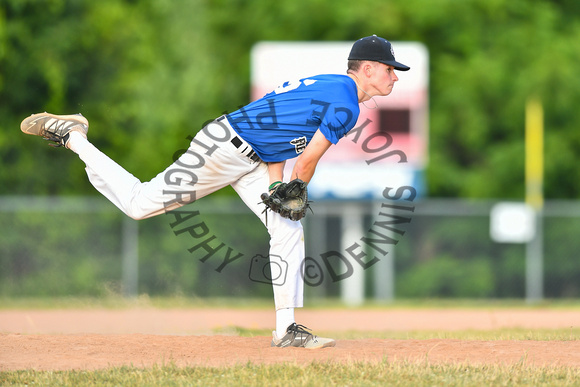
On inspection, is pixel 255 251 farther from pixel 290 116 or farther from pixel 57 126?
pixel 290 116

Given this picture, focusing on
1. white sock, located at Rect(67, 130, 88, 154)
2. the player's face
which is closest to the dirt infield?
white sock, located at Rect(67, 130, 88, 154)

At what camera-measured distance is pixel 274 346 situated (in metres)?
5.91

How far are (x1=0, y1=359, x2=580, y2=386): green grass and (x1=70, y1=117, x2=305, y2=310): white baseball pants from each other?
2.95 ft

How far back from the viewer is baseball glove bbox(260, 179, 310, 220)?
5727 millimetres

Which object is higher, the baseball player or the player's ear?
the player's ear

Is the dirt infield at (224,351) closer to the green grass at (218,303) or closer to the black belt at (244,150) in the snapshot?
the black belt at (244,150)

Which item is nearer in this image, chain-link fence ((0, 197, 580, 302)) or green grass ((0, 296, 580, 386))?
green grass ((0, 296, 580, 386))

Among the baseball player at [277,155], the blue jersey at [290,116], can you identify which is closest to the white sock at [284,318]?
the baseball player at [277,155]

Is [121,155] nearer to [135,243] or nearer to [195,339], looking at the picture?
[135,243]

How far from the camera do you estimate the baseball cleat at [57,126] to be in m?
6.53

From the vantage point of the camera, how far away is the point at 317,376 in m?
4.89

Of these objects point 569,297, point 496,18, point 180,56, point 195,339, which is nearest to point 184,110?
point 180,56

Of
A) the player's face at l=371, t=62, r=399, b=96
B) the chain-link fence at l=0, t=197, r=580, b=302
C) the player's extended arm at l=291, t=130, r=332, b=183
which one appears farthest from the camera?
the chain-link fence at l=0, t=197, r=580, b=302

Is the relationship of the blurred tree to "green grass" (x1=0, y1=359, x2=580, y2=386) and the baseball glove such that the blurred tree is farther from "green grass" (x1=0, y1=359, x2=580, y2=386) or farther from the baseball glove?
"green grass" (x1=0, y1=359, x2=580, y2=386)
